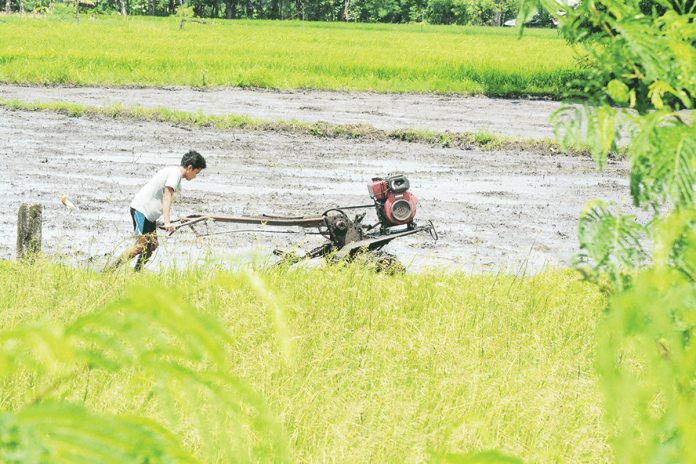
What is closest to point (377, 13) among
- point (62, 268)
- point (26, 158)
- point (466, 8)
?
point (466, 8)

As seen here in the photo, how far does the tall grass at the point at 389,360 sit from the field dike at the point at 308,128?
10.0 meters

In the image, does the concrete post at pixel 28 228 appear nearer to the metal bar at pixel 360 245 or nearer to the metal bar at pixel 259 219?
the metal bar at pixel 259 219

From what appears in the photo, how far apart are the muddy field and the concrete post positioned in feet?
4.11

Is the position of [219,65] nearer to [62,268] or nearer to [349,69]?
[349,69]

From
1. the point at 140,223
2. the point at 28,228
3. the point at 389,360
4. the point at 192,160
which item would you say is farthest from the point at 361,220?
the point at 389,360

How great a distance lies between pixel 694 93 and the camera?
1.31 metres

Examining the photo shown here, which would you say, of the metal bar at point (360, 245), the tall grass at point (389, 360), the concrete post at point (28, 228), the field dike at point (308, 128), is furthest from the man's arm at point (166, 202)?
the field dike at point (308, 128)

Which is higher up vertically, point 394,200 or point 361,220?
point 394,200

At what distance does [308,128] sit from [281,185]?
4.53 meters

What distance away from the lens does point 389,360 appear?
11.2ft

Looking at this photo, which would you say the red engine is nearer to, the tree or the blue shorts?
the blue shorts

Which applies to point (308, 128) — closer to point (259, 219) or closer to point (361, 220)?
point (361, 220)

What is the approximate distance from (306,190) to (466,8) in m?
97.4

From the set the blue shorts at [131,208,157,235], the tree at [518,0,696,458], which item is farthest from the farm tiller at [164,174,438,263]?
the tree at [518,0,696,458]
